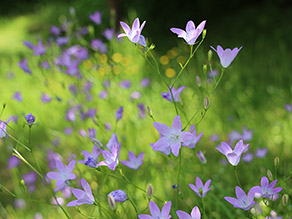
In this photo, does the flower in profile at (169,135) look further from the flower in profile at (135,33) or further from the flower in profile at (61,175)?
the flower in profile at (61,175)

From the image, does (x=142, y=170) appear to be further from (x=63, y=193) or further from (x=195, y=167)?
(x=63, y=193)

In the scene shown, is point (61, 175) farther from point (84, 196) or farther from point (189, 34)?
point (189, 34)

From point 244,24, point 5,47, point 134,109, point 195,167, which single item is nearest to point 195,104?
point 134,109

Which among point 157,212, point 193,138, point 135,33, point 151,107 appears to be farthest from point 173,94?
point 151,107

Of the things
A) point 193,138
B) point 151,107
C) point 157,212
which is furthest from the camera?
point 151,107

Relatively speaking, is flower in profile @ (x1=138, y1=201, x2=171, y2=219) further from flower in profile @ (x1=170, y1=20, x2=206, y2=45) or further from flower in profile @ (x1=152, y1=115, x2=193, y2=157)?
flower in profile @ (x1=170, y1=20, x2=206, y2=45)

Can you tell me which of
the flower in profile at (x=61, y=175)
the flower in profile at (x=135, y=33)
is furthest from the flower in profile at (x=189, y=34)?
the flower in profile at (x=61, y=175)

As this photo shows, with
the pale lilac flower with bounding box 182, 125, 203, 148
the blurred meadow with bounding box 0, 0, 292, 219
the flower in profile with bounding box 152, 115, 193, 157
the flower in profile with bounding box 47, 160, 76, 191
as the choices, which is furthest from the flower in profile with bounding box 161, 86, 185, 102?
the flower in profile with bounding box 47, 160, 76, 191

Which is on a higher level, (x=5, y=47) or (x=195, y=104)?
(x=5, y=47)
